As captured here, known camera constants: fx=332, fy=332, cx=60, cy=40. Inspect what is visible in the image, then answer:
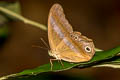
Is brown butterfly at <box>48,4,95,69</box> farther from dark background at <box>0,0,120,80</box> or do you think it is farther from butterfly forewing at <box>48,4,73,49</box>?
dark background at <box>0,0,120,80</box>

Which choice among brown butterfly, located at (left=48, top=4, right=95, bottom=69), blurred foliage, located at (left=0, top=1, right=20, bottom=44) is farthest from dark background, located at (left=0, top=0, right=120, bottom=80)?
brown butterfly, located at (left=48, top=4, right=95, bottom=69)

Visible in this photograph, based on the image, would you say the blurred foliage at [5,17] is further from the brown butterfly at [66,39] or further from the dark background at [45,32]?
the dark background at [45,32]

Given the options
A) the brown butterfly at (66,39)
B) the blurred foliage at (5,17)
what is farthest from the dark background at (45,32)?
the brown butterfly at (66,39)

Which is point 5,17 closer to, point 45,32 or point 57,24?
point 57,24

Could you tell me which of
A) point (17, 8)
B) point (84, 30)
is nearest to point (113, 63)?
point (17, 8)

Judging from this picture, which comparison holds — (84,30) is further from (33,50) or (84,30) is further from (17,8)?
(17,8)

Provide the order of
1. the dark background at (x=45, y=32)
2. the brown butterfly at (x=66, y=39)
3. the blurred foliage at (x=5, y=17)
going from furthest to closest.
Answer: the dark background at (x=45, y=32) → the blurred foliage at (x=5, y=17) → the brown butterfly at (x=66, y=39)

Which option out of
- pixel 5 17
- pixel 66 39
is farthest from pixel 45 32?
pixel 66 39
